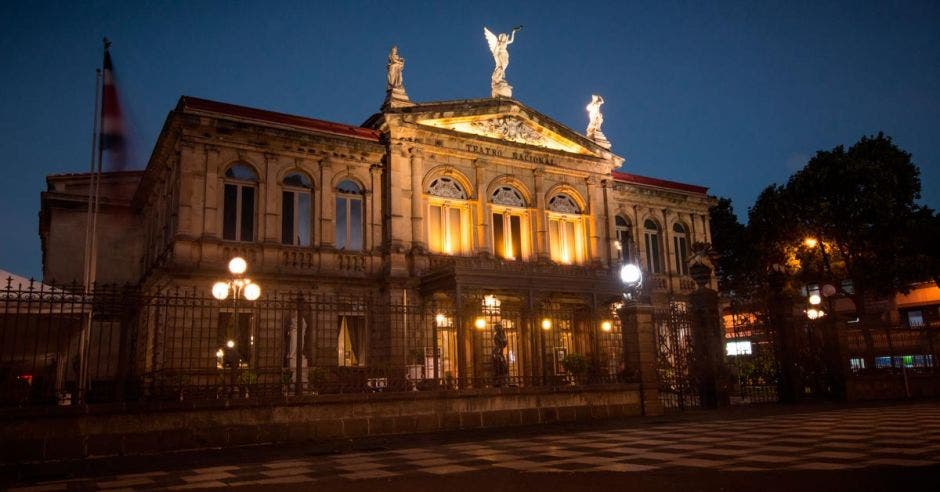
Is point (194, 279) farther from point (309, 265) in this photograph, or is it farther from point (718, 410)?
point (718, 410)

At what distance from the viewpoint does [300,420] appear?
40.6 feet

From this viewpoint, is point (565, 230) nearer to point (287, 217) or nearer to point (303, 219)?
point (303, 219)

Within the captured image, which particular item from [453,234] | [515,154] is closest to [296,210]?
[453,234]

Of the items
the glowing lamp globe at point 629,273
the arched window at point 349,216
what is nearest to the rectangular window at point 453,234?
the arched window at point 349,216

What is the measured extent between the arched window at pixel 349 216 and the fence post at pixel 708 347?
11573 millimetres

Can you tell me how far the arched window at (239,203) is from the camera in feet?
71.5

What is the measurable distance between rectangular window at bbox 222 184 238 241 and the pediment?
6.83 metres

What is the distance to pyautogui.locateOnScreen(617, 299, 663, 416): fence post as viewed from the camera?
1625 centimetres

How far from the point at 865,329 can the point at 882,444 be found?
444 inches

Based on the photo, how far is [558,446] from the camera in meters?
10.6

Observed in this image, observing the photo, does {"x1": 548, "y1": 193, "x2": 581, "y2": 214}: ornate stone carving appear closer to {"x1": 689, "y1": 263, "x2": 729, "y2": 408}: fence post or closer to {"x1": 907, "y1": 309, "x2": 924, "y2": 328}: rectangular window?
{"x1": 689, "y1": 263, "x2": 729, "y2": 408}: fence post

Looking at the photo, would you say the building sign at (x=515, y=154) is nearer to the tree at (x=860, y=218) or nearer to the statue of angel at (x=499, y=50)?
the statue of angel at (x=499, y=50)

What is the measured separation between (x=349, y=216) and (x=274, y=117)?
4113 mm

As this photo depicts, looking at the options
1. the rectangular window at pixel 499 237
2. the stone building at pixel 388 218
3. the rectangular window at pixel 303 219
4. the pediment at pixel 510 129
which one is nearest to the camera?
the stone building at pixel 388 218
